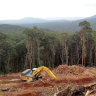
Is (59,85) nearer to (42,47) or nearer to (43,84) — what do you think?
(43,84)

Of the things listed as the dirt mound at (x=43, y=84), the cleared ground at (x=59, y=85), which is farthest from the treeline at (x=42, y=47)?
the dirt mound at (x=43, y=84)

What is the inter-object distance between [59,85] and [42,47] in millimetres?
15066

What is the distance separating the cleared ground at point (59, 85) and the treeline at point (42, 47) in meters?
9.29

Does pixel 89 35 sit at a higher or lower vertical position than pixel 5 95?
higher

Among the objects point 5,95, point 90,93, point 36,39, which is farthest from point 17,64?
point 90,93

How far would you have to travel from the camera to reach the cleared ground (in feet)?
22.8

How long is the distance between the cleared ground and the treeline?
929 cm

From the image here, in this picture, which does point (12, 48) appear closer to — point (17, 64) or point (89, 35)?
point (17, 64)

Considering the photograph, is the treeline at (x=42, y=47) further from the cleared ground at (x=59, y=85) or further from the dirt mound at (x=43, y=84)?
the dirt mound at (x=43, y=84)

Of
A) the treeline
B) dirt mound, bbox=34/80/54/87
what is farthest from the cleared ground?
the treeline

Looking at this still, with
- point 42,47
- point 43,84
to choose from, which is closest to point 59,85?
point 43,84

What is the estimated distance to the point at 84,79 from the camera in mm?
12633

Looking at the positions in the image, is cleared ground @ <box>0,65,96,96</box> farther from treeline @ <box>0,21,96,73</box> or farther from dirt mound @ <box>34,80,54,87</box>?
treeline @ <box>0,21,96,73</box>

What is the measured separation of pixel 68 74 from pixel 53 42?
13.5 metres
